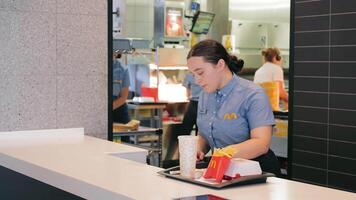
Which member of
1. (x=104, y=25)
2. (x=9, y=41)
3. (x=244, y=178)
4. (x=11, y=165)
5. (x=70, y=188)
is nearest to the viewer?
(x=244, y=178)

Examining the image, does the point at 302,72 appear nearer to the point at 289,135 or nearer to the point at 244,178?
the point at 289,135

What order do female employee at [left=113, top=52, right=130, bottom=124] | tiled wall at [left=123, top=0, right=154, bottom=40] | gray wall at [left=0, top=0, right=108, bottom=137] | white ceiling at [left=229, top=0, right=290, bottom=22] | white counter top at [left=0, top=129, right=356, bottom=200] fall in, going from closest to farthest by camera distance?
1. white counter top at [left=0, top=129, right=356, bottom=200]
2. gray wall at [left=0, top=0, right=108, bottom=137]
3. female employee at [left=113, top=52, right=130, bottom=124]
4. tiled wall at [left=123, top=0, right=154, bottom=40]
5. white ceiling at [left=229, top=0, right=290, bottom=22]

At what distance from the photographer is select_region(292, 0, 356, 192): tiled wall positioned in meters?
4.16

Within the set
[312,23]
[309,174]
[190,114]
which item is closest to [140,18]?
[190,114]

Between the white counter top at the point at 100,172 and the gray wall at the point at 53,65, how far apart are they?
0.14 metres

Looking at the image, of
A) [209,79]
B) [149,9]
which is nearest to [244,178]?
[209,79]

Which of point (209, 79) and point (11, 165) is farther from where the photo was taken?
point (209, 79)

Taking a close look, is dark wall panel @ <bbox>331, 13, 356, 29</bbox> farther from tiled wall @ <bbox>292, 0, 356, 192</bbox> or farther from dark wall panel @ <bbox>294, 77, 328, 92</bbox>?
dark wall panel @ <bbox>294, 77, 328, 92</bbox>

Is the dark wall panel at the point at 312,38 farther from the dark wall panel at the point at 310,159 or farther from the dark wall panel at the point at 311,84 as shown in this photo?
the dark wall panel at the point at 310,159

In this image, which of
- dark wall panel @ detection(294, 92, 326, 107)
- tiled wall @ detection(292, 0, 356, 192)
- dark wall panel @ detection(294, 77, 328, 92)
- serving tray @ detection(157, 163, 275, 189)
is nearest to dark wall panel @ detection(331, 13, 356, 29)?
tiled wall @ detection(292, 0, 356, 192)

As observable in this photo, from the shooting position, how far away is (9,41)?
10.6 feet

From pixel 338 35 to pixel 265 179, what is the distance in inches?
95.4

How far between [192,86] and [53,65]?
185 inches

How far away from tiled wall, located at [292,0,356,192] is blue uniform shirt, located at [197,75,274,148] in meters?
1.47
